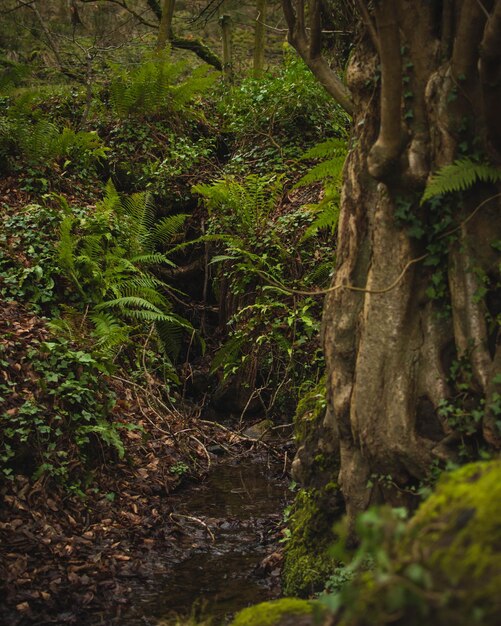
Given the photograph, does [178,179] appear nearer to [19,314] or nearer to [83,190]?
[83,190]

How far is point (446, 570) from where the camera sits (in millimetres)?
1590

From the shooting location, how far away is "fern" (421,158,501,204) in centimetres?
332

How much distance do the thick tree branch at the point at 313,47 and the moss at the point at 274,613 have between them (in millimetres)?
3366

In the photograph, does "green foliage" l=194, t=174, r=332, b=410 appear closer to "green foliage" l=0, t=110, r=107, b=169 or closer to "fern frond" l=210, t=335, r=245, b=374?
"fern frond" l=210, t=335, r=245, b=374

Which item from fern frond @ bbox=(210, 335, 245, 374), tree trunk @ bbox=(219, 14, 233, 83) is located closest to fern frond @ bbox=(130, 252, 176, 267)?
fern frond @ bbox=(210, 335, 245, 374)

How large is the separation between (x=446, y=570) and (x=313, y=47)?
399 cm

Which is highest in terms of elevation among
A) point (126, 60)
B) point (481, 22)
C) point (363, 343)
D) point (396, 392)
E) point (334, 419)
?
point (126, 60)

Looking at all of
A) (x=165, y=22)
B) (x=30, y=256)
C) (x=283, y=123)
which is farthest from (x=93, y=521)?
(x=165, y=22)

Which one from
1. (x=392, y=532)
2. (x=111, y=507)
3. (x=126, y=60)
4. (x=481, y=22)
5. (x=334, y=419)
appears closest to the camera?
(x=392, y=532)

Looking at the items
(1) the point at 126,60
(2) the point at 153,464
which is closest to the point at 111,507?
(2) the point at 153,464

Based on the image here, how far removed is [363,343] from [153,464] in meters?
3.16

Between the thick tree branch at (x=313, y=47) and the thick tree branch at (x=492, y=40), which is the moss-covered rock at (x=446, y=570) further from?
the thick tree branch at (x=313, y=47)

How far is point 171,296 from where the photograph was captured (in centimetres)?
913

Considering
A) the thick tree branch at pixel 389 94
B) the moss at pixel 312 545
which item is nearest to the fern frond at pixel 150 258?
the moss at pixel 312 545
